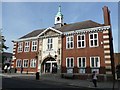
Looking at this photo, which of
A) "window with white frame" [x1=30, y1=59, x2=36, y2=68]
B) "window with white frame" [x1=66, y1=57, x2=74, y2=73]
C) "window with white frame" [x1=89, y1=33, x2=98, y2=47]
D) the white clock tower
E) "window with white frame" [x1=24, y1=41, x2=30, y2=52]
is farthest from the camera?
the white clock tower

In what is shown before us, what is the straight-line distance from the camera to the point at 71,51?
3291cm

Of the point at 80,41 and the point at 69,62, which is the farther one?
the point at 69,62

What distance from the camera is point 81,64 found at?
3125 cm

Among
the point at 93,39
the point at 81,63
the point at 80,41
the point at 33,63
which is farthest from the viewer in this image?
the point at 33,63

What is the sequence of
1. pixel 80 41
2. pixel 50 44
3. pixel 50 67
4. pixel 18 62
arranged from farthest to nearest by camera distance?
pixel 18 62 < pixel 50 44 < pixel 50 67 < pixel 80 41

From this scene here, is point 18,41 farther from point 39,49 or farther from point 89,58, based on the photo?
point 89,58

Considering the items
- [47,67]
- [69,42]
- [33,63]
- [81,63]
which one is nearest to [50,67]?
[47,67]

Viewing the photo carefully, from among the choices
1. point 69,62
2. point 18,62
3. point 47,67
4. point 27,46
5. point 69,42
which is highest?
point 69,42

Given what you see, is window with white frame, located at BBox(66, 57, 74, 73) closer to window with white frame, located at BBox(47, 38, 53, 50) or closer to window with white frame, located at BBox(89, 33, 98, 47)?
window with white frame, located at BBox(89, 33, 98, 47)

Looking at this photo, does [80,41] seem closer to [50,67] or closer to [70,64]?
[70,64]

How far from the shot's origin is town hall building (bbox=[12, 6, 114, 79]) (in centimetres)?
2961

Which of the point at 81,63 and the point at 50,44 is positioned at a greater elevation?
the point at 50,44

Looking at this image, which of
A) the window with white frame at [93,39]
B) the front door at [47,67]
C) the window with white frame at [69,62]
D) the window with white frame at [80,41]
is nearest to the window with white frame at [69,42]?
the window with white frame at [80,41]

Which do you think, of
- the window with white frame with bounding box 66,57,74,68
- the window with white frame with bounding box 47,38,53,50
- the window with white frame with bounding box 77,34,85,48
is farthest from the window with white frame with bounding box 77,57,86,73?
the window with white frame with bounding box 47,38,53,50
